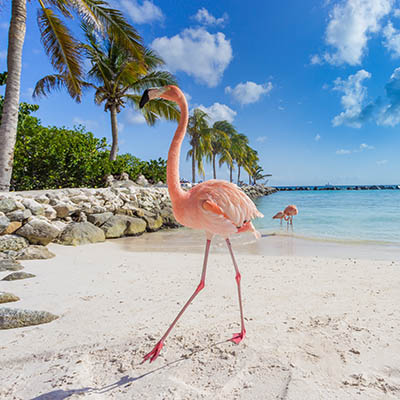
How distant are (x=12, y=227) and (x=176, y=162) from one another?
16.5 feet

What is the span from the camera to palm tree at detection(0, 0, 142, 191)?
7148mm

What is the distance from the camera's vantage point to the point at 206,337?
2.29m

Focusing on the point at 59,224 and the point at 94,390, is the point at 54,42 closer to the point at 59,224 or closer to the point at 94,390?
the point at 59,224

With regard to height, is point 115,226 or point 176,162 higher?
point 176,162

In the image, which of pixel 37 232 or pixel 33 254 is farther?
pixel 37 232

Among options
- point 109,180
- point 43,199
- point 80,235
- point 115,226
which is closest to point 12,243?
point 80,235

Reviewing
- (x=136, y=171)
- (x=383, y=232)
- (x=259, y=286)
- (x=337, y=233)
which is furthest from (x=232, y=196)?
(x=136, y=171)

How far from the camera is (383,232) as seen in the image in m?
9.65

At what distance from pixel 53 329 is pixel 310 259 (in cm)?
491

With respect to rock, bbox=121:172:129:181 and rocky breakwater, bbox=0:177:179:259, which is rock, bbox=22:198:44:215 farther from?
rock, bbox=121:172:129:181

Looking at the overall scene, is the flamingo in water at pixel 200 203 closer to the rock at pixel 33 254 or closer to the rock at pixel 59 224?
the rock at pixel 33 254

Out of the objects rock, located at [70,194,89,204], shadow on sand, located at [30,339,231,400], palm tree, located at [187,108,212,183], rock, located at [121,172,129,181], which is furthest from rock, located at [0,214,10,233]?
palm tree, located at [187,108,212,183]

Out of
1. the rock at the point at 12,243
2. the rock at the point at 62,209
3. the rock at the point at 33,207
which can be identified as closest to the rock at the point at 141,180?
the rock at the point at 62,209

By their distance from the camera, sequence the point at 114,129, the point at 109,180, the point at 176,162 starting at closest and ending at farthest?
the point at 176,162, the point at 109,180, the point at 114,129
